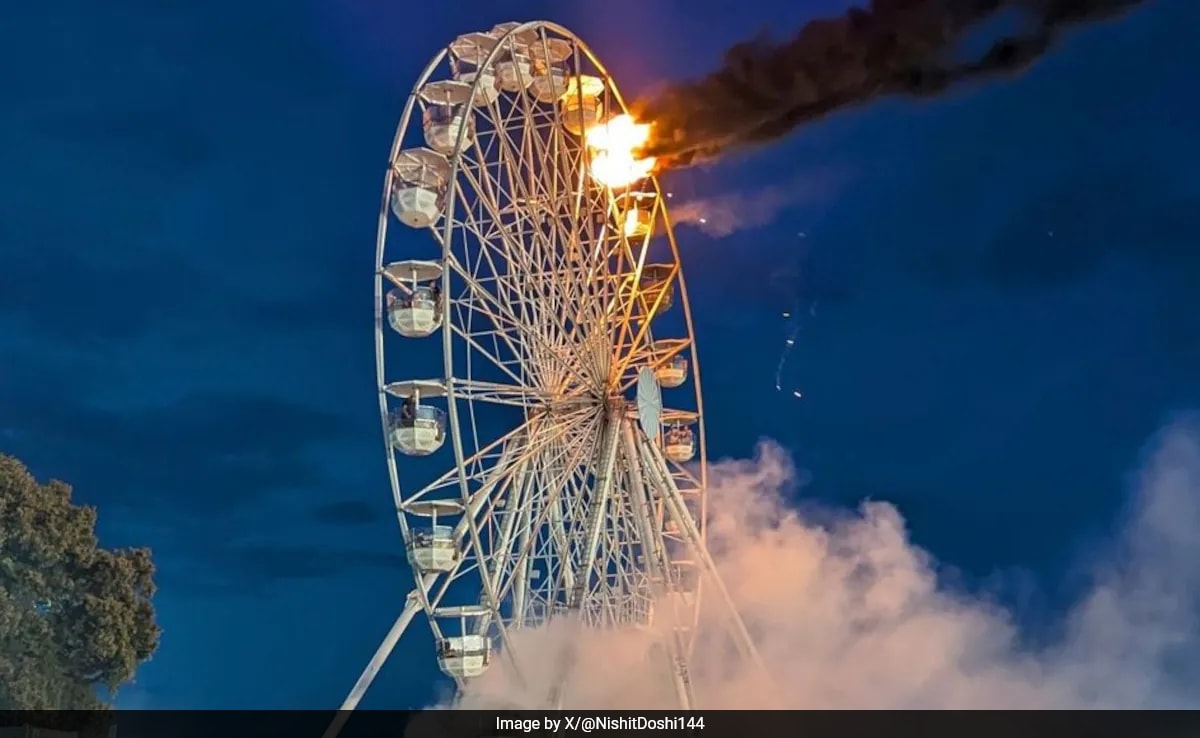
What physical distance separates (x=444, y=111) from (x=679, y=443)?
11.3 meters

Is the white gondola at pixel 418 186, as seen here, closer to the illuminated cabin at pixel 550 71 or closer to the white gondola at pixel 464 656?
the illuminated cabin at pixel 550 71

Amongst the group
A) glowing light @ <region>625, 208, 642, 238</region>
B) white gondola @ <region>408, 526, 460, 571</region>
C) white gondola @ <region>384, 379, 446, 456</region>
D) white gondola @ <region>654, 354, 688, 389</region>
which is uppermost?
glowing light @ <region>625, 208, 642, 238</region>

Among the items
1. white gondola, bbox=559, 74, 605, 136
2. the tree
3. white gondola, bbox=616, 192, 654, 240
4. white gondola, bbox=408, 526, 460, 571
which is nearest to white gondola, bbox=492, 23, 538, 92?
white gondola, bbox=559, 74, 605, 136

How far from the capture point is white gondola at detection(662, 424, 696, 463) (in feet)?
111

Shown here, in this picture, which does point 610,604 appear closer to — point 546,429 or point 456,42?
point 546,429

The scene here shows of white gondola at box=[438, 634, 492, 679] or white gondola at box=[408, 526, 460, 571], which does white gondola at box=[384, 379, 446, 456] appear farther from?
white gondola at box=[438, 634, 492, 679]

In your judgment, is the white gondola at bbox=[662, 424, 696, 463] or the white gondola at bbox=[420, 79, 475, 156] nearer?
the white gondola at bbox=[420, 79, 475, 156]

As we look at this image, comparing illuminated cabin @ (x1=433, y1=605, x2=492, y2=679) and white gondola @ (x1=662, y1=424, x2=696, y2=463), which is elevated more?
white gondola @ (x1=662, y1=424, x2=696, y2=463)

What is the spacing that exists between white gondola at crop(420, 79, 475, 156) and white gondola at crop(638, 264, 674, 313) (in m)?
5.83

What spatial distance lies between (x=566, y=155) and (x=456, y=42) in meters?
3.67

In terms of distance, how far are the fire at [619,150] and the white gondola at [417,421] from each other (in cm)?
626

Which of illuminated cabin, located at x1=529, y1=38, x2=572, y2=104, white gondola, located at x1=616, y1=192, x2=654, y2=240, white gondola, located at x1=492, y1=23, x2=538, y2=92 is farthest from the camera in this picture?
white gondola, located at x1=616, y1=192, x2=654, y2=240

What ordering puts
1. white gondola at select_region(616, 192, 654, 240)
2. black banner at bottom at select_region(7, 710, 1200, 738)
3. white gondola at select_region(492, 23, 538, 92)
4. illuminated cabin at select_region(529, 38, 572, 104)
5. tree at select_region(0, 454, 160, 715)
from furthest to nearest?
1. tree at select_region(0, 454, 160, 715)
2. white gondola at select_region(616, 192, 654, 240)
3. illuminated cabin at select_region(529, 38, 572, 104)
4. white gondola at select_region(492, 23, 538, 92)
5. black banner at bottom at select_region(7, 710, 1200, 738)

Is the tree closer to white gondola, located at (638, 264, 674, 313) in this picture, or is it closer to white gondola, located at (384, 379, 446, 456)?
white gondola, located at (384, 379, 446, 456)
